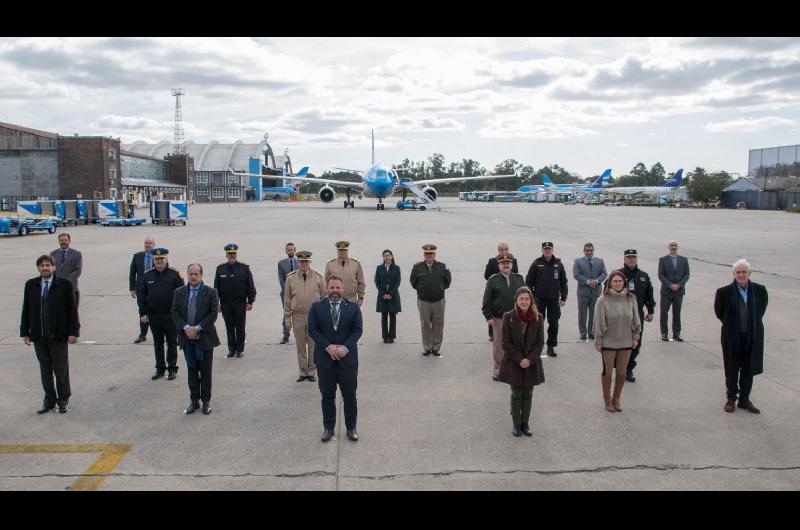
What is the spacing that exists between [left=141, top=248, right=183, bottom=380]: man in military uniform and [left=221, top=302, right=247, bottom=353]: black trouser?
1024mm

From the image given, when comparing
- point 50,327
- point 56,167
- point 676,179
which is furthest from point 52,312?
point 676,179

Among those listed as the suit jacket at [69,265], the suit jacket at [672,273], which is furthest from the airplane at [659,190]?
the suit jacket at [69,265]

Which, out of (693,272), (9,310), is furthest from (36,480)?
(693,272)

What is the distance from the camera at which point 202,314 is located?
7305 mm

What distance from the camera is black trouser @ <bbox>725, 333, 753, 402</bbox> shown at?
7141mm

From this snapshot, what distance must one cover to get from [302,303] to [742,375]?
5.53 meters

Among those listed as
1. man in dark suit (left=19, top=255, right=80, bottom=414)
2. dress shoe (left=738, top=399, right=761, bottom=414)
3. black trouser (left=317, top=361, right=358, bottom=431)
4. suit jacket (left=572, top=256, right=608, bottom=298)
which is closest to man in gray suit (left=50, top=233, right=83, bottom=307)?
man in dark suit (left=19, top=255, right=80, bottom=414)

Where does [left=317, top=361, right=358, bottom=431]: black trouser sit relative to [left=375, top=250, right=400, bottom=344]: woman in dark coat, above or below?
below

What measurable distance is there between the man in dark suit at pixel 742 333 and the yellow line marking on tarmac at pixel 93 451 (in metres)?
6.64

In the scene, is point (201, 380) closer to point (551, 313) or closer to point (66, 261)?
point (66, 261)

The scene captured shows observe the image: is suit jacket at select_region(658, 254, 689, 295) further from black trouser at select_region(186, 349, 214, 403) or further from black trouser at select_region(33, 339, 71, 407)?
black trouser at select_region(33, 339, 71, 407)

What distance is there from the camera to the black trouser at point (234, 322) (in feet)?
31.0

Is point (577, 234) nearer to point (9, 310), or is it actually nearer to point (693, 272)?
point (693, 272)

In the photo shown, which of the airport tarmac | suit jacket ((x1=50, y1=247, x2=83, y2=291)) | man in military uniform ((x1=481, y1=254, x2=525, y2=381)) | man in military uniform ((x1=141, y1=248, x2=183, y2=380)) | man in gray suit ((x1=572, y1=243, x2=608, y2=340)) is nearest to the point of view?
the airport tarmac
